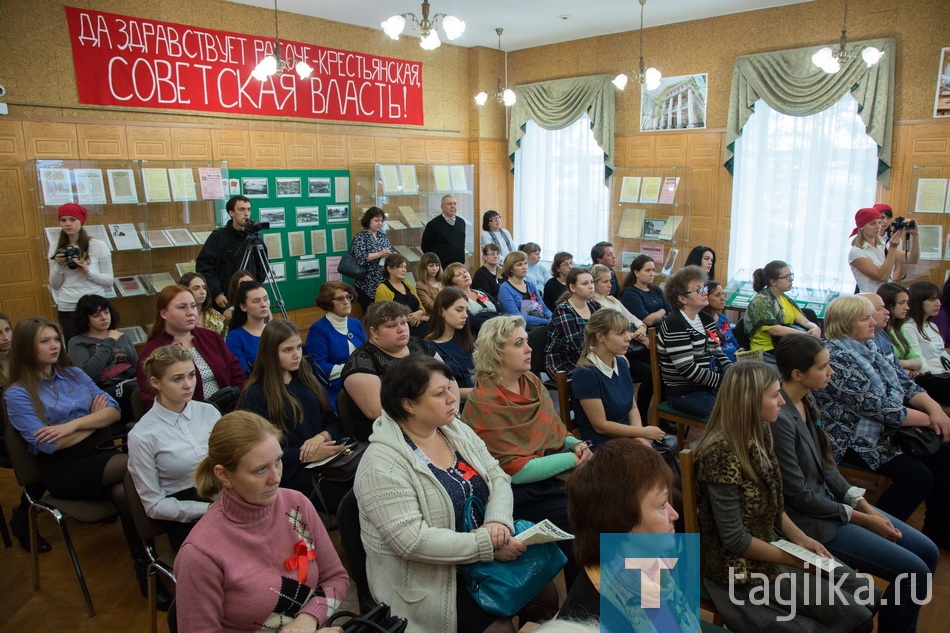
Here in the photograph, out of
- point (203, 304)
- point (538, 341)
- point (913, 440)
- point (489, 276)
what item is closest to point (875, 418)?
point (913, 440)

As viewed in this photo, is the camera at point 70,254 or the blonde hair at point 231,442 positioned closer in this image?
A: the blonde hair at point 231,442

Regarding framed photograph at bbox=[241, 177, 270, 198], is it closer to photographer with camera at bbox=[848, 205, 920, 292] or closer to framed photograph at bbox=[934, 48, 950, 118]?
photographer with camera at bbox=[848, 205, 920, 292]

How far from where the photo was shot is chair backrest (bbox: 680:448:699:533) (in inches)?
87.8

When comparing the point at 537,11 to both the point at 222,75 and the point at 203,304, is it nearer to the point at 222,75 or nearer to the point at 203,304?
the point at 222,75

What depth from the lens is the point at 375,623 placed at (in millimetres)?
1758

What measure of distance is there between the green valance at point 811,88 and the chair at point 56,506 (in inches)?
264

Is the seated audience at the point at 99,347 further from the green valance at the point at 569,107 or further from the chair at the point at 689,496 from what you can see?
the green valance at the point at 569,107

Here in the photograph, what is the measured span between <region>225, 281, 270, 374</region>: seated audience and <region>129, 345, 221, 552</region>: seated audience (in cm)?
119

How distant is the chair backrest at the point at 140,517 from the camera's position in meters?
2.46

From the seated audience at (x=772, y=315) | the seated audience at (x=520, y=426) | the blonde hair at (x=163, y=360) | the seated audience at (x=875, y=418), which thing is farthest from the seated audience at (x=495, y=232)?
the blonde hair at (x=163, y=360)

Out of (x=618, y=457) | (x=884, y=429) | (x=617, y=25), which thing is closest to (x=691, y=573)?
(x=618, y=457)

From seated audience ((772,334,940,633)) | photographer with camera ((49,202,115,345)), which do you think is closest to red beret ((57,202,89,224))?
photographer with camera ((49,202,115,345))

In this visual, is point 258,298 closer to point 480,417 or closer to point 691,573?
point 480,417

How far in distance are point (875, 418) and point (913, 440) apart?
8.0 inches
